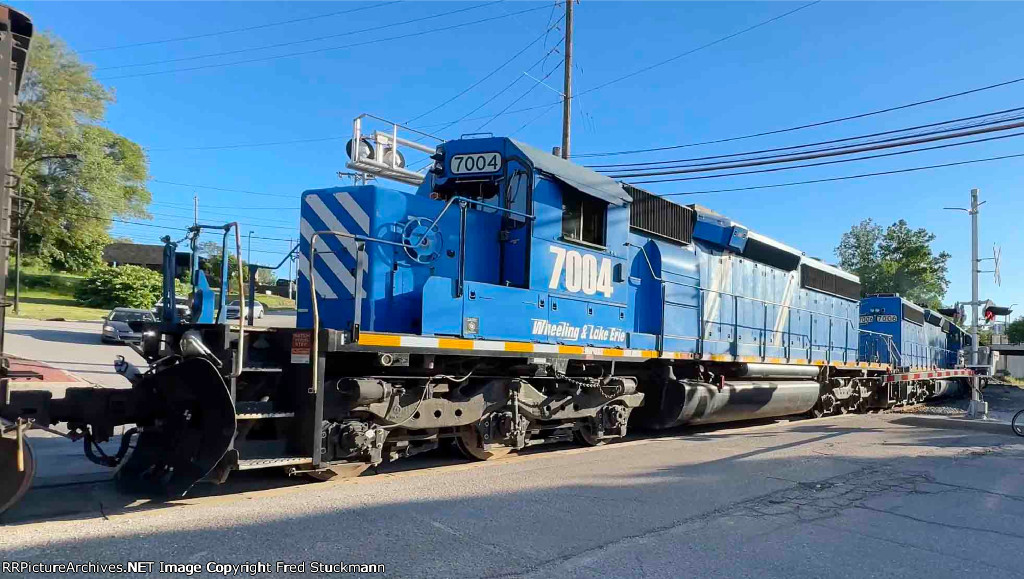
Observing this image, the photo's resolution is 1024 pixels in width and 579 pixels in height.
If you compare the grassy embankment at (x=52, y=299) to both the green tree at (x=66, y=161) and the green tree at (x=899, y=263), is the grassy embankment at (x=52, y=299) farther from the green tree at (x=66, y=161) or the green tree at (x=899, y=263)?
the green tree at (x=899, y=263)

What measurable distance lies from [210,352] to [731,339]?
9367mm

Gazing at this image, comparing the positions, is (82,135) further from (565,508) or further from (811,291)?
(565,508)

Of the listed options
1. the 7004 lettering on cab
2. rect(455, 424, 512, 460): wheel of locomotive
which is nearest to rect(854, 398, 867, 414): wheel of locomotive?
the 7004 lettering on cab

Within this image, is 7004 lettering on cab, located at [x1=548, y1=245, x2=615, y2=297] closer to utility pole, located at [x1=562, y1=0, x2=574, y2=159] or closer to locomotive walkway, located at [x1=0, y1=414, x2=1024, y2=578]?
locomotive walkway, located at [x1=0, y1=414, x2=1024, y2=578]

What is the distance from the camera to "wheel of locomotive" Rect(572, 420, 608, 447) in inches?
375

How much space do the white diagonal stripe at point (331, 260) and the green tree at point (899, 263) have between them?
46434 millimetres

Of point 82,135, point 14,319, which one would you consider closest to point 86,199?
point 82,135

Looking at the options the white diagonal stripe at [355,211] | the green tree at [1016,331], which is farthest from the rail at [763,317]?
the green tree at [1016,331]

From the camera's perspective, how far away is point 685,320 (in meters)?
11.0

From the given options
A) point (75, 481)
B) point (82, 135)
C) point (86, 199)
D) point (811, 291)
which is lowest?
point (75, 481)

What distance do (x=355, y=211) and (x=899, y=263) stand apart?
49983 mm

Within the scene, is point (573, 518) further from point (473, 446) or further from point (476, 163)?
point (476, 163)

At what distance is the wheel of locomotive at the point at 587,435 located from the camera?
9.52m

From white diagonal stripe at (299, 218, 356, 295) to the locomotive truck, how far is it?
0.02 m
